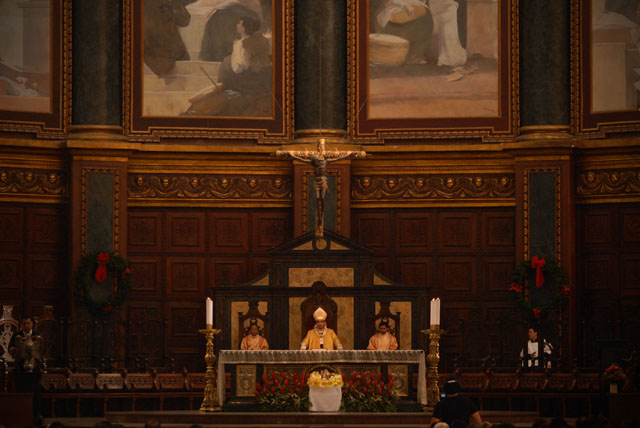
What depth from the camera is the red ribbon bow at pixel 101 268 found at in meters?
26.1

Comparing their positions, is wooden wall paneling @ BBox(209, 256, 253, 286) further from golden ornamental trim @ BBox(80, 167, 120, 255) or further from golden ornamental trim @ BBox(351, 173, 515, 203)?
golden ornamental trim @ BBox(351, 173, 515, 203)

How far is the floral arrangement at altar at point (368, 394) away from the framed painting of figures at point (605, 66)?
7.64m

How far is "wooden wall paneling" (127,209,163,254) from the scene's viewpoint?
2727 cm

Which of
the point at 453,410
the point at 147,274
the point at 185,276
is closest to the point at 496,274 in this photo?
the point at 185,276

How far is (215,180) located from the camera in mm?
27547

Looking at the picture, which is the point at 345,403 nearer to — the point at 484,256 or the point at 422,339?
the point at 422,339

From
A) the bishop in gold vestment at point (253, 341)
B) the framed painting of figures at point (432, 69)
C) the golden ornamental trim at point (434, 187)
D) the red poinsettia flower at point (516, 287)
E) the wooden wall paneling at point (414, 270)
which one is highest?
the framed painting of figures at point (432, 69)

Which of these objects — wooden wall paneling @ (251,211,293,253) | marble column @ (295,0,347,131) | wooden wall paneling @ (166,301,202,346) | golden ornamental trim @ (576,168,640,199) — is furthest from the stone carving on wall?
golden ornamental trim @ (576,168,640,199)

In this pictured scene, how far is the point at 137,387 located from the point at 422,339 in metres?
4.91

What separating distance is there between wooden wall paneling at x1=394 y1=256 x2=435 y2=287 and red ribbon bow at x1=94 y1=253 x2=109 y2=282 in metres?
5.54

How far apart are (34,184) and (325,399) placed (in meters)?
8.18

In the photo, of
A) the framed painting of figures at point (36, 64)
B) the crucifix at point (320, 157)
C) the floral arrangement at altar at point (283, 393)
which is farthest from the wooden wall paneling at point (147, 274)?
the floral arrangement at altar at point (283, 393)

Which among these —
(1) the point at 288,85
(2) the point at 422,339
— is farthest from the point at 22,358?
(1) the point at 288,85

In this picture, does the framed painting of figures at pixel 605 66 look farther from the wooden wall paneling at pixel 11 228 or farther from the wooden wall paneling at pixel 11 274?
the wooden wall paneling at pixel 11 274
